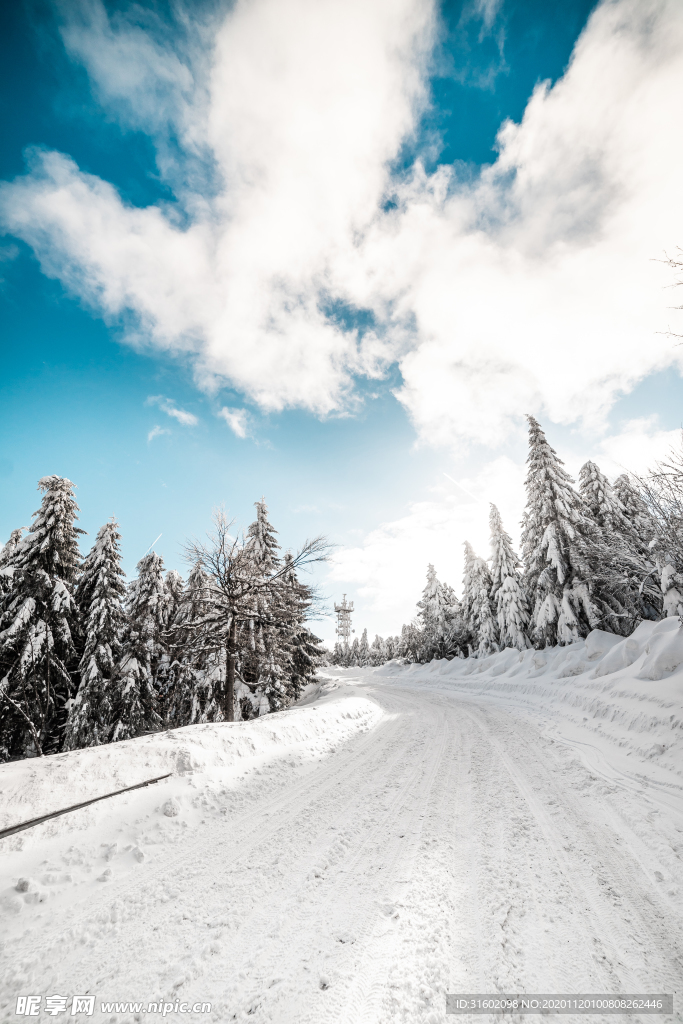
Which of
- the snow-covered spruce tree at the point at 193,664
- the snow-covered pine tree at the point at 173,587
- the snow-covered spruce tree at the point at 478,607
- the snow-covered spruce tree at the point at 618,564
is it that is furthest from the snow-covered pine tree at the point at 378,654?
the snow-covered spruce tree at the point at 193,664

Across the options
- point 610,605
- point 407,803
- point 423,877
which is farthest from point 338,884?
point 610,605

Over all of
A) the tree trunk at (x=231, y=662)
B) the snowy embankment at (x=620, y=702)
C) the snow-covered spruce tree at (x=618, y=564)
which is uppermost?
the snow-covered spruce tree at (x=618, y=564)

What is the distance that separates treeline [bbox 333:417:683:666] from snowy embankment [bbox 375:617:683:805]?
2.80 m

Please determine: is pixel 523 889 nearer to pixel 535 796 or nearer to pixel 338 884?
pixel 338 884

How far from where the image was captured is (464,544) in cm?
4041

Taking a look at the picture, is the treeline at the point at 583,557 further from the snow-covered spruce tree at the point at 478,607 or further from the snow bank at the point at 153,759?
the snow bank at the point at 153,759

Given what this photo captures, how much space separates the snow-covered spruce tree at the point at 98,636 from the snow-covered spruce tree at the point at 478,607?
2914 centimetres

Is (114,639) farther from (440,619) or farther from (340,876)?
(440,619)

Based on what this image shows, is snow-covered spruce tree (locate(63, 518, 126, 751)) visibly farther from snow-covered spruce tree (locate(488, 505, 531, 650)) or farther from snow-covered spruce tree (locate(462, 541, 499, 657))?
snow-covered spruce tree (locate(462, 541, 499, 657))

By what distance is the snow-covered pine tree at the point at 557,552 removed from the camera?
1988 cm

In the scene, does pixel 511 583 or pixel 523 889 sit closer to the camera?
pixel 523 889

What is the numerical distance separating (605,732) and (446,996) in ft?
26.4

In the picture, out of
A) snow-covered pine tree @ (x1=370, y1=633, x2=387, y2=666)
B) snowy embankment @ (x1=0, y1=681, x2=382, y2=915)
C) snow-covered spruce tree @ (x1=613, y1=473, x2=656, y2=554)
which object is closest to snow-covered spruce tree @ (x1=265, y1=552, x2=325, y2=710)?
snowy embankment @ (x1=0, y1=681, x2=382, y2=915)

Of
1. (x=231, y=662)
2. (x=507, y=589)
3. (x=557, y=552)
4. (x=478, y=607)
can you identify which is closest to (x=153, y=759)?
(x=231, y=662)
